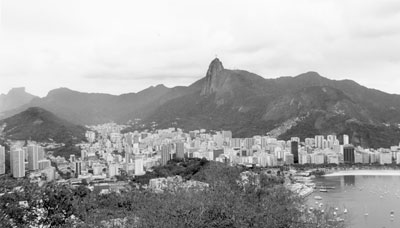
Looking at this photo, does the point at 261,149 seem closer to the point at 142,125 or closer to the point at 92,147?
the point at 92,147

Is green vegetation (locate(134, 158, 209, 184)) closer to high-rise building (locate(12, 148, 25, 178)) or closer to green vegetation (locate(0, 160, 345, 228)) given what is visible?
high-rise building (locate(12, 148, 25, 178))

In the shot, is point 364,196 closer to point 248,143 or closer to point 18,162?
point 18,162

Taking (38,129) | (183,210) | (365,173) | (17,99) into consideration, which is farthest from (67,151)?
(17,99)

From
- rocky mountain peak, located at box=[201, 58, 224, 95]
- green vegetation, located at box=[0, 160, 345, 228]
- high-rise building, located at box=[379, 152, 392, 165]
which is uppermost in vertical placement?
rocky mountain peak, located at box=[201, 58, 224, 95]

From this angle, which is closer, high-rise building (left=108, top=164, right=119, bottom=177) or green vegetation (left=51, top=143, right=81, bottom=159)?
high-rise building (left=108, top=164, right=119, bottom=177)

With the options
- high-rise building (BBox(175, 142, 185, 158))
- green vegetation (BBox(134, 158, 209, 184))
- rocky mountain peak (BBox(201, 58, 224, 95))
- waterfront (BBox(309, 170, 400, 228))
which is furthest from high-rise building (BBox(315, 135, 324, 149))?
rocky mountain peak (BBox(201, 58, 224, 95))

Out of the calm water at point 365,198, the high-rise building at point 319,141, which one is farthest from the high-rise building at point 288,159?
the high-rise building at point 319,141
